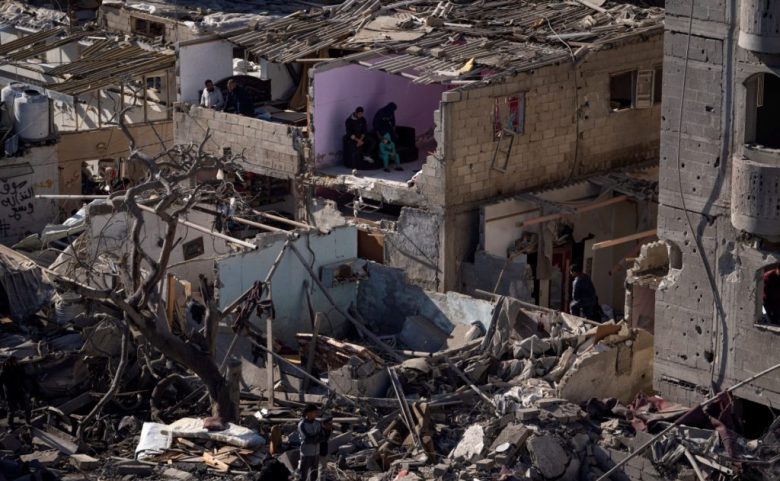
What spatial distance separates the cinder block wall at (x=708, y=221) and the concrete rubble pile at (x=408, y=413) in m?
0.86

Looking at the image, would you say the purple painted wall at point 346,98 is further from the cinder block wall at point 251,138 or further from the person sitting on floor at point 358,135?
the cinder block wall at point 251,138

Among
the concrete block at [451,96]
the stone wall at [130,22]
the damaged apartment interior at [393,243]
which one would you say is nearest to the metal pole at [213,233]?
the damaged apartment interior at [393,243]

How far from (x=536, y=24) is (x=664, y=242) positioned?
10.3 meters

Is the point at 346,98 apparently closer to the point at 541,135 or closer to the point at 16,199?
the point at 541,135

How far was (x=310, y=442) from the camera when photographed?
31.5m

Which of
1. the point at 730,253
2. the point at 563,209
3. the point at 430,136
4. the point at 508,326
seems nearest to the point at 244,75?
the point at 430,136

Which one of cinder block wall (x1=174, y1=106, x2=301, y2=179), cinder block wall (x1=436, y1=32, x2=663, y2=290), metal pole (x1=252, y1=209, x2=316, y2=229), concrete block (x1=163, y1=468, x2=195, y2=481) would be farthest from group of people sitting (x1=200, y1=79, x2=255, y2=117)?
concrete block (x1=163, y1=468, x2=195, y2=481)

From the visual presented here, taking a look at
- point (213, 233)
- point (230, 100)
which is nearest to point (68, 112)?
point (230, 100)

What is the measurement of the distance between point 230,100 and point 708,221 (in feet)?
45.0

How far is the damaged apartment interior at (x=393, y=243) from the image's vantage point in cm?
3291

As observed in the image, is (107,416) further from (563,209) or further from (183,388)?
(563,209)

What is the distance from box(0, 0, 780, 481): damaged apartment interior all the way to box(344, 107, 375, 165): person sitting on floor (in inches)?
1.8

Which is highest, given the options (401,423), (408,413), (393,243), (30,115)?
(30,115)

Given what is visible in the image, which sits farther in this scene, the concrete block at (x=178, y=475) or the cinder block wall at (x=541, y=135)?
the cinder block wall at (x=541, y=135)
